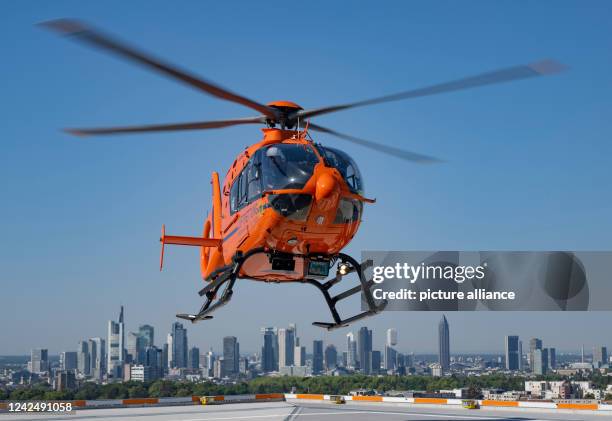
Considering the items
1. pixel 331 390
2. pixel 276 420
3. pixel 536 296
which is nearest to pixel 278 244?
pixel 276 420

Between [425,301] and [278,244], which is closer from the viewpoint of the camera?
[278,244]

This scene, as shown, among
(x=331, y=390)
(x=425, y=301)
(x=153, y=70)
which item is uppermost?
(x=153, y=70)

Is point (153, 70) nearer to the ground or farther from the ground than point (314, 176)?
farther from the ground

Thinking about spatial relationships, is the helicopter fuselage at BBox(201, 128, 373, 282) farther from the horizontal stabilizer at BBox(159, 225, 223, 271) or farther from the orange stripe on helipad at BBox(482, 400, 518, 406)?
the orange stripe on helipad at BBox(482, 400, 518, 406)

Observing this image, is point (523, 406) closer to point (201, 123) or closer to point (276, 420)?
point (276, 420)

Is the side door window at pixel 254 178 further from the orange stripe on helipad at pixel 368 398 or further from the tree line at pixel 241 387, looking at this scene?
the tree line at pixel 241 387

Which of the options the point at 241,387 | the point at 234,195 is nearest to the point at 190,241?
the point at 234,195
